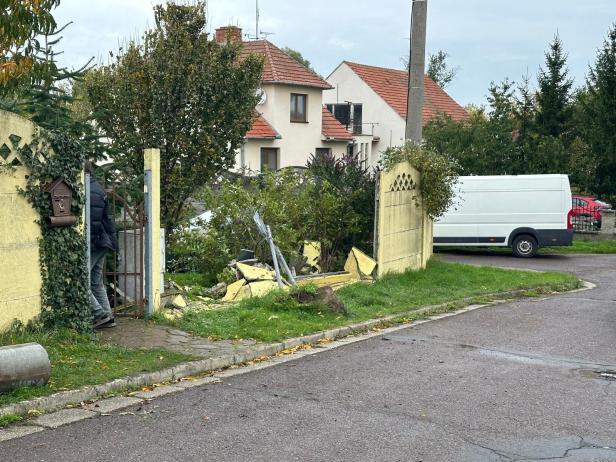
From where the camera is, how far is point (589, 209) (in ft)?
95.1

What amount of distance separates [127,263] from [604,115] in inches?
868

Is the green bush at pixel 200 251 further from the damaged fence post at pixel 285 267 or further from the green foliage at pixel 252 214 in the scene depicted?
the damaged fence post at pixel 285 267

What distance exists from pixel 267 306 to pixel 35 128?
4096 mm

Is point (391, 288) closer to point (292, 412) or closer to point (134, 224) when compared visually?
point (134, 224)

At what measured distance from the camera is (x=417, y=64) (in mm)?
16219

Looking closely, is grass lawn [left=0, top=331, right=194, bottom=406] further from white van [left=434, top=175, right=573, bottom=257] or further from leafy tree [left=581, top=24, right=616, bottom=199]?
leafy tree [left=581, top=24, right=616, bottom=199]

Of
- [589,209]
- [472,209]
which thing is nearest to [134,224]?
[472,209]

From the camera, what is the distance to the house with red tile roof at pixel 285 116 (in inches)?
1396

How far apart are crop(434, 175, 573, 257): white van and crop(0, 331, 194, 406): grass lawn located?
15853mm

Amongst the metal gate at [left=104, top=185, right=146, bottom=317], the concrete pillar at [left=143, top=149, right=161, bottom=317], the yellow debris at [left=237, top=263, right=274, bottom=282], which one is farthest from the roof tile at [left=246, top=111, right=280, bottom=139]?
the concrete pillar at [left=143, top=149, right=161, bottom=317]

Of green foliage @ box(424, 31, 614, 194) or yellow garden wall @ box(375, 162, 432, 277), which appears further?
green foliage @ box(424, 31, 614, 194)

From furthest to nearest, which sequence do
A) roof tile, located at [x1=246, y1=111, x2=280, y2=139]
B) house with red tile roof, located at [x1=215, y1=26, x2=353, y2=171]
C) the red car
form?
house with red tile roof, located at [x1=215, y1=26, x2=353, y2=171] → roof tile, located at [x1=246, y1=111, x2=280, y2=139] → the red car

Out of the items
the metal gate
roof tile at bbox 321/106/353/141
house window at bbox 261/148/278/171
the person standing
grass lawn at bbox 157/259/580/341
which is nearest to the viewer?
the person standing

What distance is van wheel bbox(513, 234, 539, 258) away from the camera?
2378cm
